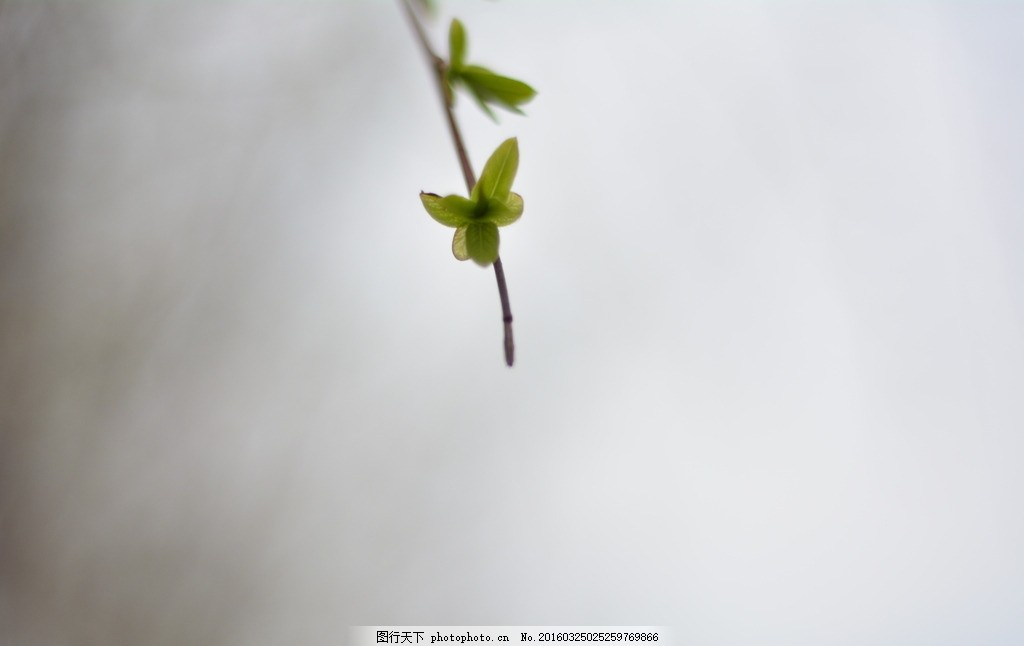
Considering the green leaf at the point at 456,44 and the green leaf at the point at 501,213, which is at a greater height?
the green leaf at the point at 456,44

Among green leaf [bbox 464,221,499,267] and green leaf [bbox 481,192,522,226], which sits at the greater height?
green leaf [bbox 481,192,522,226]

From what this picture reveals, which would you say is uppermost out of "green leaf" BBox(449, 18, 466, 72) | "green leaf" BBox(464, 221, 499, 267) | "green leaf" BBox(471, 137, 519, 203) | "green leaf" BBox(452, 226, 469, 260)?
"green leaf" BBox(449, 18, 466, 72)

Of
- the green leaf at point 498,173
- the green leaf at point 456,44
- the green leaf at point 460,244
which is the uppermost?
the green leaf at point 456,44

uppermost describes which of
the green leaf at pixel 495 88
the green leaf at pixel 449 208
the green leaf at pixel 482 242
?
the green leaf at pixel 495 88

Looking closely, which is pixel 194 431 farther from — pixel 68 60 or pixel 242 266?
pixel 68 60

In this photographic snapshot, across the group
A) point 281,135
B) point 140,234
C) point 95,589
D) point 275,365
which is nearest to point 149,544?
point 95,589

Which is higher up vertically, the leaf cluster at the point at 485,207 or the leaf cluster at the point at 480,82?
the leaf cluster at the point at 480,82
